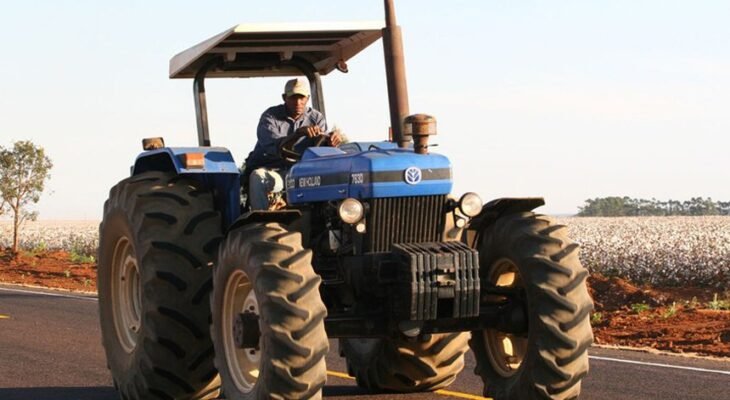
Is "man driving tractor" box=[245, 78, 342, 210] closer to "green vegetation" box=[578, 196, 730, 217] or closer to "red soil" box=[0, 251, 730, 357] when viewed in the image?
"red soil" box=[0, 251, 730, 357]

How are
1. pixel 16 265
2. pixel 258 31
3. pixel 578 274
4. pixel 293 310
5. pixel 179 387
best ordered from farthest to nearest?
pixel 16 265 → pixel 258 31 → pixel 179 387 → pixel 578 274 → pixel 293 310

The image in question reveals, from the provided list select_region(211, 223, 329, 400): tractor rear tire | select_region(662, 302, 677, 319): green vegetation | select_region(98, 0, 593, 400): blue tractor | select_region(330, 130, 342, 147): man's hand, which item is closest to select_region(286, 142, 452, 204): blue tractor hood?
select_region(98, 0, 593, 400): blue tractor

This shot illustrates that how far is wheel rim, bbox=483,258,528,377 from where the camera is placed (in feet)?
28.8

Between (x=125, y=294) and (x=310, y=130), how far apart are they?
2145 mm

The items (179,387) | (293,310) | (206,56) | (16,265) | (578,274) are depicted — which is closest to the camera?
→ (293,310)

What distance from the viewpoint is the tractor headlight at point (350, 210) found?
839 centimetres

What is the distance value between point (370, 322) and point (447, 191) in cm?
101

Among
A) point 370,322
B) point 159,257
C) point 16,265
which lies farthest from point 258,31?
point 16,265

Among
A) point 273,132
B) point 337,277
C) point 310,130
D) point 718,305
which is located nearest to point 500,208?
point 337,277

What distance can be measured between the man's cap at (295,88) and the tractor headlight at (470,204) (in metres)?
1.99

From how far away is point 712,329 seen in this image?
1521 cm

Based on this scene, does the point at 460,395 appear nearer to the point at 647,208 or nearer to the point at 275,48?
the point at 275,48

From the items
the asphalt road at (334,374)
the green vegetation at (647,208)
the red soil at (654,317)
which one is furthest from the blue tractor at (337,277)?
the green vegetation at (647,208)

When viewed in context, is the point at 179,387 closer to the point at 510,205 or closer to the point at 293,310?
the point at 293,310
